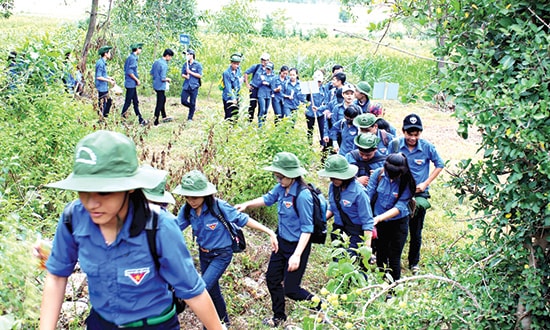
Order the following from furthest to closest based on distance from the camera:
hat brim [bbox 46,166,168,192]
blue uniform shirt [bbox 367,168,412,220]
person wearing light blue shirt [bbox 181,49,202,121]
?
person wearing light blue shirt [bbox 181,49,202,121]
blue uniform shirt [bbox 367,168,412,220]
hat brim [bbox 46,166,168,192]

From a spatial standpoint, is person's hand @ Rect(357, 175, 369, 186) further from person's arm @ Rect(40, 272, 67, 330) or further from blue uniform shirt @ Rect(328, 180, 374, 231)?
person's arm @ Rect(40, 272, 67, 330)

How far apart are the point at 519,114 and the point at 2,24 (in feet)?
93.4

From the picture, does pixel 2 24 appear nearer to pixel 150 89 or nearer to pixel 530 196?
pixel 150 89

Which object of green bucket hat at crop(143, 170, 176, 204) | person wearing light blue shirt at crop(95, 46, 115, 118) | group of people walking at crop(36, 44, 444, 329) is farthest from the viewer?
person wearing light blue shirt at crop(95, 46, 115, 118)

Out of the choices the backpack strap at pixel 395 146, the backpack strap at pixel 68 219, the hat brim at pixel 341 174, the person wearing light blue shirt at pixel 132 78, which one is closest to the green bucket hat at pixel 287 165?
the hat brim at pixel 341 174

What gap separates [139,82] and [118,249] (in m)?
Result: 9.58

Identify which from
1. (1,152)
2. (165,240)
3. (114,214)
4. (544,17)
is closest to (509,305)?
(544,17)

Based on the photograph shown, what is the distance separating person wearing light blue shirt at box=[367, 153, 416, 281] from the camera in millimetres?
4814

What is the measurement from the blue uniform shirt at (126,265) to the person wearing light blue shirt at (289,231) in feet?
6.80

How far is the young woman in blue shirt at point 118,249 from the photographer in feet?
6.66

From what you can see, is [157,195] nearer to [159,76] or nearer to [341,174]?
[341,174]

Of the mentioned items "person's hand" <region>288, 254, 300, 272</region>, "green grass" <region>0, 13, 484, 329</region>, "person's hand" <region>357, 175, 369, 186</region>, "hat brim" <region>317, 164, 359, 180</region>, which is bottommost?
"green grass" <region>0, 13, 484, 329</region>

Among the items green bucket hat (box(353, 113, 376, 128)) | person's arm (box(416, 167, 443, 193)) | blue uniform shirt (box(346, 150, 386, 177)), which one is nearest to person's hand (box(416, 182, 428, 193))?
person's arm (box(416, 167, 443, 193))

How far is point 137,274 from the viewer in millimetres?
2191
